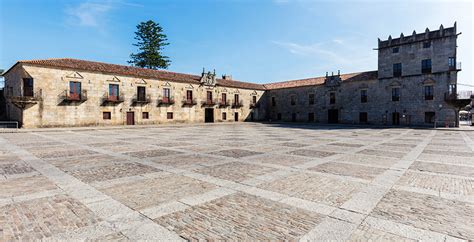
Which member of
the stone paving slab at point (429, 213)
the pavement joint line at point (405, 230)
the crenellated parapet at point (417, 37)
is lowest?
the pavement joint line at point (405, 230)

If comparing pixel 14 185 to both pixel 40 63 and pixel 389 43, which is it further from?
pixel 389 43

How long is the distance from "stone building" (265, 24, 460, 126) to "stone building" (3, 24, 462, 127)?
Answer: 0.09 m

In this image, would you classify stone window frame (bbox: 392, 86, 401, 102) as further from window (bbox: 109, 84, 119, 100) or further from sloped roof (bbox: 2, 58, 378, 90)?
window (bbox: 109, 84, 119, 100)

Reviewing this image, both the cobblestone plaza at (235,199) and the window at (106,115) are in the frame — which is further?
the window at (106,115)

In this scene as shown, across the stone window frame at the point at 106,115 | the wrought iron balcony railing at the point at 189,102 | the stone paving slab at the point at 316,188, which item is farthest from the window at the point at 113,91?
the stone paving slab at the point at 316,188

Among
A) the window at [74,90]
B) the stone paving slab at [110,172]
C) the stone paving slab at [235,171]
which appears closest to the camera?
the stone paving slab at [110,172]

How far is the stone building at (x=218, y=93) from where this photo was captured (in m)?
22.7

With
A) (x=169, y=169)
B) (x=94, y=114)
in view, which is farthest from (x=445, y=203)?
(x=94, y=114)

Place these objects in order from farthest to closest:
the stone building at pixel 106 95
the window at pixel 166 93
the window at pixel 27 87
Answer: the window at pixel 166 93
the stone building at pixel 106 95
the window at pixel 27 87

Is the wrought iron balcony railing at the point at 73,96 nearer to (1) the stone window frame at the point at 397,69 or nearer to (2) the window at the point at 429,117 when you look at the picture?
(1) the stone window frame at the point at 397,69

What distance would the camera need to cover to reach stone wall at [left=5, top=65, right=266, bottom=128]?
22.0m

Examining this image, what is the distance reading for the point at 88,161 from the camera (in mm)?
7582

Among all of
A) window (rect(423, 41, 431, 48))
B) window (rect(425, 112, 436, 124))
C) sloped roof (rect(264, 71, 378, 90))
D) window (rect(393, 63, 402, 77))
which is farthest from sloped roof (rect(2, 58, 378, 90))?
window (rect(425, 112, 436, 124))

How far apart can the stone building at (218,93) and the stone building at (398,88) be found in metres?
0.09
